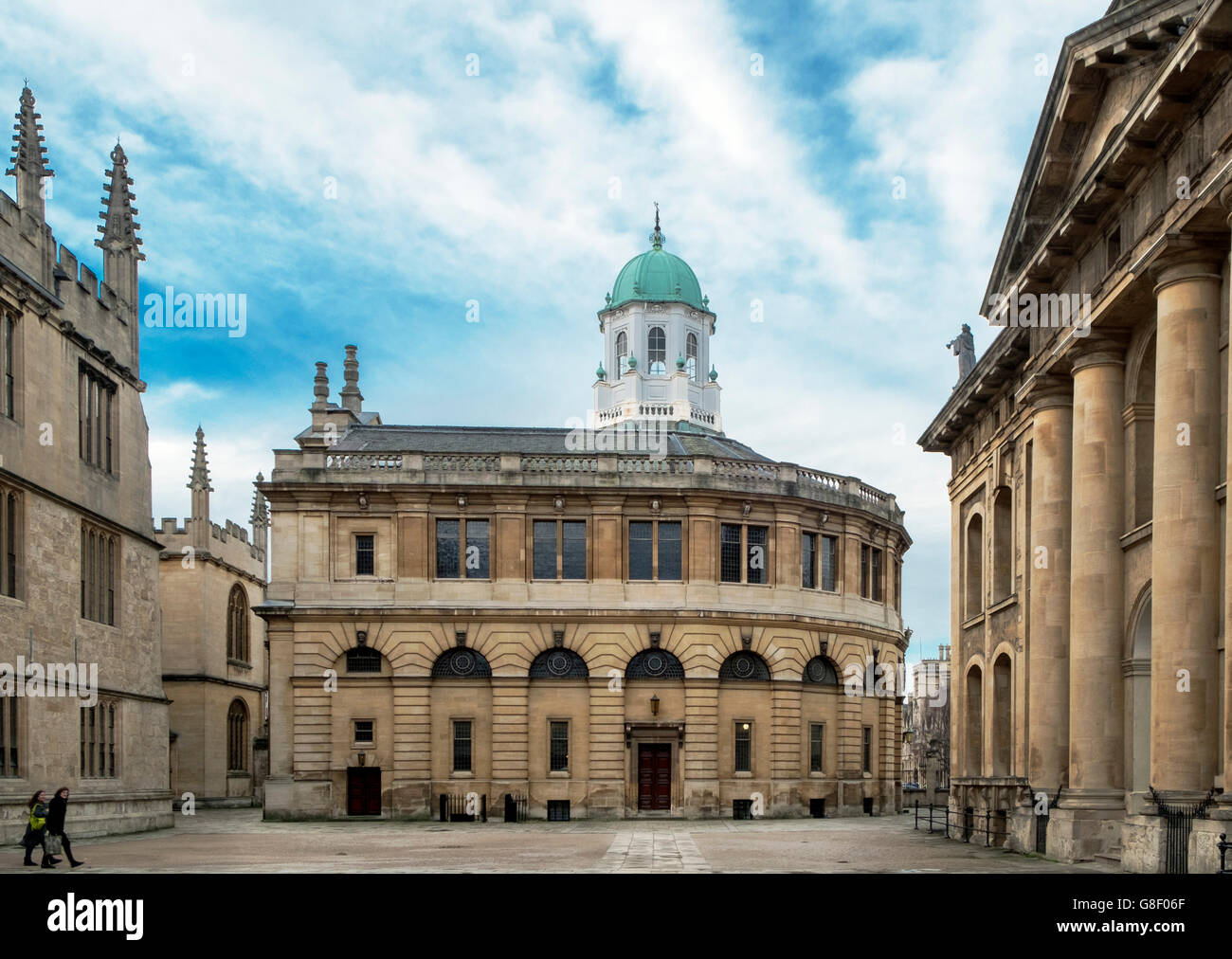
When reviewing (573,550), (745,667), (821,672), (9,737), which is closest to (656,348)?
(573,550)

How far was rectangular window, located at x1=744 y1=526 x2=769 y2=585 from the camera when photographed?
51156 millimetres

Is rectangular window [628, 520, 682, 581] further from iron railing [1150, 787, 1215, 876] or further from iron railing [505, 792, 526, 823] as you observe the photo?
iron railing [1150, 787, 1215, 876]

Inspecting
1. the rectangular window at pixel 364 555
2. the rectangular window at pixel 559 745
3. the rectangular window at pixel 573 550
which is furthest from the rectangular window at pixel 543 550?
the rectangular window at pixel 364 555

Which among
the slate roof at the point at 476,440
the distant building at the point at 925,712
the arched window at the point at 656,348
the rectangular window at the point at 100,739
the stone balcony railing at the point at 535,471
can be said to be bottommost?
the distant building at the point at 925,712

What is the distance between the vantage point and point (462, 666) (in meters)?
49.2

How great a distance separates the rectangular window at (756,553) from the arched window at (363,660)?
46.6 feet

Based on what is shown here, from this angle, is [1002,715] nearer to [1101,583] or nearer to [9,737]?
[1101,583]

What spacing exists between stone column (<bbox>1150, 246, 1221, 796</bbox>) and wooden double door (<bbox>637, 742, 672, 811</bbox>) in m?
29.3

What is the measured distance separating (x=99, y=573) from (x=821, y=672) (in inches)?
1059

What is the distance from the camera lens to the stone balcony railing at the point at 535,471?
49.5 meters

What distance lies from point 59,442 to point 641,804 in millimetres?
24013

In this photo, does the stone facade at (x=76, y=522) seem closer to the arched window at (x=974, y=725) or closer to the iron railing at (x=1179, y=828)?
the arched window at (x=974, y=725)

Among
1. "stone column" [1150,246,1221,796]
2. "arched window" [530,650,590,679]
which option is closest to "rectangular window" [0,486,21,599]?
"arched window" [530,650,590,679]
